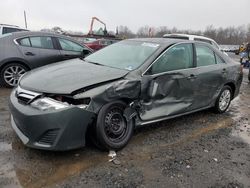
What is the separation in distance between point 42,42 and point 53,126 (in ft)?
15.3

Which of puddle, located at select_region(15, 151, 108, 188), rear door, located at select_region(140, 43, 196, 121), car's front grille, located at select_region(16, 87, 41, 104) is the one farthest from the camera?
rear door, located at select_region(140, 43, 196, 121)

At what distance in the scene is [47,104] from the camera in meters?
3.17

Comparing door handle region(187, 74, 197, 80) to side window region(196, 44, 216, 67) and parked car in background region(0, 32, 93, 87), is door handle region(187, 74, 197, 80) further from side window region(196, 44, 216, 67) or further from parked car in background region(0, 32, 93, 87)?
parked car in background region(0, 32, 93, 87)

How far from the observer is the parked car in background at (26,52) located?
6.67 meters

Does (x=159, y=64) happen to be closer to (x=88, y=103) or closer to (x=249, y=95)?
(x=88, y=103)

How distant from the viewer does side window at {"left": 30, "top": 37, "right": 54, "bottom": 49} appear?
23.2 feet

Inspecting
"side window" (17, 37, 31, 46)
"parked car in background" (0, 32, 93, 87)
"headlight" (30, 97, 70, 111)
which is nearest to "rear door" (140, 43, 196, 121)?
"headlight" (30, 97, 70, 111)

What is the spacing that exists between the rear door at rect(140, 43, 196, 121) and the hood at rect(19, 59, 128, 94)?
0.52 m

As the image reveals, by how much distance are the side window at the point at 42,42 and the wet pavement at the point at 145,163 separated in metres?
2.91

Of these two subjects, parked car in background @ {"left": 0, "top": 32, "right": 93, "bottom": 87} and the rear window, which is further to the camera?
the rear window

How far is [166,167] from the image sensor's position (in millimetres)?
3414

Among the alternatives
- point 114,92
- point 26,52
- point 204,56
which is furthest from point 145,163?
point 26,52

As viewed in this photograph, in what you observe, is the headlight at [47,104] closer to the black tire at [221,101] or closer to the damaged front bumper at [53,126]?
the damaged front bumper at [53,126]

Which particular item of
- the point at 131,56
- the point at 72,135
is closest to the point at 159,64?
the point at 131,56
